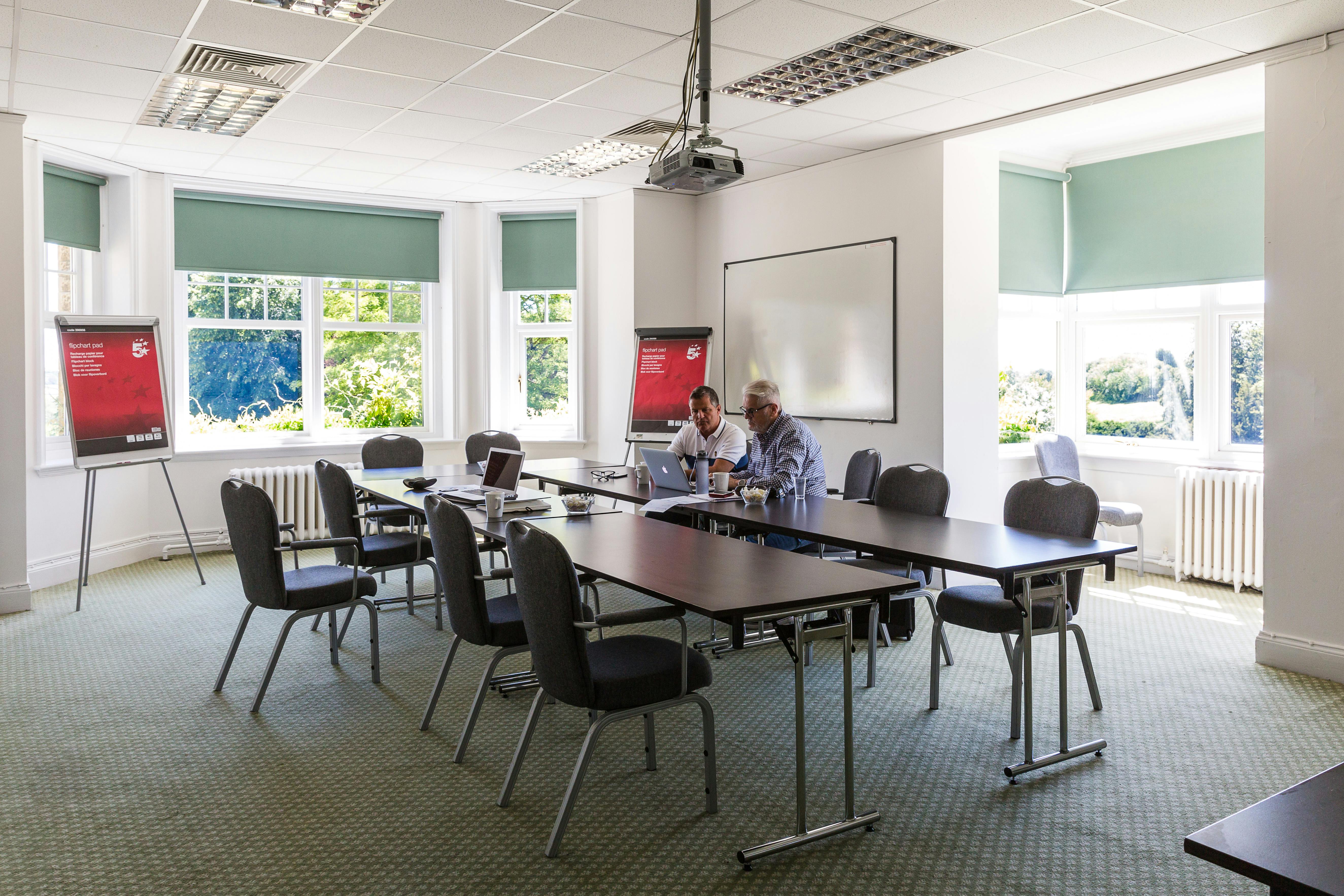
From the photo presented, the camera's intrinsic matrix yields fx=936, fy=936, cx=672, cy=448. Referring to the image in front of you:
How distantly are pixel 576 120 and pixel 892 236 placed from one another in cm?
222

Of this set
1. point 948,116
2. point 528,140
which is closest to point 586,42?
point 528,140

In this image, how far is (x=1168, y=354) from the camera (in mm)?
6828

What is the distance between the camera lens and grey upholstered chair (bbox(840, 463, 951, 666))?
4410 mm

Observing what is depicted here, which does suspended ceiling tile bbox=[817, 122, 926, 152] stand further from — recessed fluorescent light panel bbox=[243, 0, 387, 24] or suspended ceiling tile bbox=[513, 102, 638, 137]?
recessed fluorescent light panel bbox=[243, 0, 387, 24]

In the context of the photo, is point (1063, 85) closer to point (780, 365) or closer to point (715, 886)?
point (780, 365)

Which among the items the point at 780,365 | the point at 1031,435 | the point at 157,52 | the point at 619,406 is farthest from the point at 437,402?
the point at 1031,435

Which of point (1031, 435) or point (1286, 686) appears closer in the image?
point (1286, 686)

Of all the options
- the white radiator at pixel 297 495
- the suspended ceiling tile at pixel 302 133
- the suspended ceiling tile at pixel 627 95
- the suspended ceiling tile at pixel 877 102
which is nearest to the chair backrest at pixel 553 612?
the suspended ceiling tile at pixel 627 95

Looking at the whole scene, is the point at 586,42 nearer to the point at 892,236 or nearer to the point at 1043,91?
the point at 1043,91

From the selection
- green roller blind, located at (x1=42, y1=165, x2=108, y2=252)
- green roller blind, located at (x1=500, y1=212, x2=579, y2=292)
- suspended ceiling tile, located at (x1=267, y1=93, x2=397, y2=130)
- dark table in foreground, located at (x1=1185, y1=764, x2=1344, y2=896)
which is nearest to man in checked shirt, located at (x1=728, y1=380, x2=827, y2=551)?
suspended ceiling tile, located at (x1=267, y1=93, x2=397, y2=130)

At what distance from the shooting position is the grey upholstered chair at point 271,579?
386 centimetres

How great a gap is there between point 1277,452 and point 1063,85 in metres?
2.19

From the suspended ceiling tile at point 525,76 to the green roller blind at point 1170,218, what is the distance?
4.23 m

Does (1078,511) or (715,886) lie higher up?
(1078,511)
